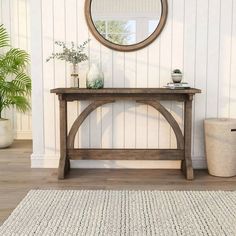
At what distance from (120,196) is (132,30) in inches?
63.2

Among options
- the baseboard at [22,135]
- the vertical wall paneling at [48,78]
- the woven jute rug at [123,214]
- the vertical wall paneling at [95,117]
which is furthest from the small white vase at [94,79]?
the baseboard at [22,135]

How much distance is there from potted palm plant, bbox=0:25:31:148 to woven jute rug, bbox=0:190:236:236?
6.97ft

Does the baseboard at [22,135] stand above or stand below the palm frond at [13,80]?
below

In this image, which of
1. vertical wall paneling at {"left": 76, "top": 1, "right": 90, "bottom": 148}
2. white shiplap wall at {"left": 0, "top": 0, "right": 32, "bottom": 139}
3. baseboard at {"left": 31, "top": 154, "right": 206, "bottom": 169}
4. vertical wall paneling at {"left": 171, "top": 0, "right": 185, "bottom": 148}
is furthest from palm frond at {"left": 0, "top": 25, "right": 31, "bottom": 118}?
vertical wall paneling at {"left": 171, "top": 0, "right": 185, "bottom": 148}

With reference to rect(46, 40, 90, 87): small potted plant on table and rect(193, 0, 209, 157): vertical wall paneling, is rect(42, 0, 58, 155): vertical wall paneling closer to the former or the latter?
rect(46, 40, 90, 87): small potted plant on table

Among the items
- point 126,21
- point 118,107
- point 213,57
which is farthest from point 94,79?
point 213,57

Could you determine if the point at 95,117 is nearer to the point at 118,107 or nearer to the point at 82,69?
the point at 118,107

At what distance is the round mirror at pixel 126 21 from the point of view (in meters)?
3.72

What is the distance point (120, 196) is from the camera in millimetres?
2965

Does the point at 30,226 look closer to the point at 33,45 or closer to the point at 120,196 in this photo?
the point at 120,196

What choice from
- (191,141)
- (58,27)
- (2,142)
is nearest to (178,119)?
(191,141)

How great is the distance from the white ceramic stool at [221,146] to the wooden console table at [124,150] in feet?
0.64

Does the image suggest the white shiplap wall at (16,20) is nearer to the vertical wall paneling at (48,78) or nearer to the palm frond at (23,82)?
the palm frond at (23,82)

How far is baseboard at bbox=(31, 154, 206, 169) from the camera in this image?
12.8ft
